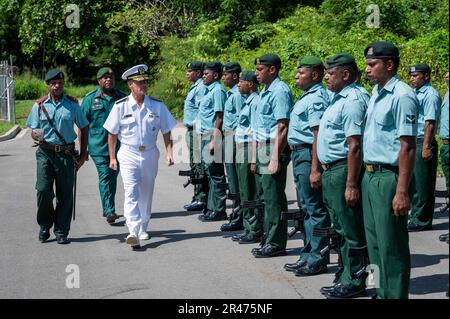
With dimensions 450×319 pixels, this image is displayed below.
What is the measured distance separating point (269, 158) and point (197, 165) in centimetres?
352

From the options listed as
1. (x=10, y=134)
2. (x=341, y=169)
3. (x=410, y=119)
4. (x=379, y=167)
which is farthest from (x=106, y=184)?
(x=10, y=134)

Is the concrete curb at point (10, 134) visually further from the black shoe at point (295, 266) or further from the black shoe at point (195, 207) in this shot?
the black shoe at point (295, 266)

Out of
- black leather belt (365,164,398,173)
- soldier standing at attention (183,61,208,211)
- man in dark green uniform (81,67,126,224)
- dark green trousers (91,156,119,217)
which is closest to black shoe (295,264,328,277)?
black leather belt (365,164,398,173)

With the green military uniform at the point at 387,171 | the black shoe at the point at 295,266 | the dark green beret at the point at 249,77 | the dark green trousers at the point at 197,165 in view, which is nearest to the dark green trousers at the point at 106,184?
the dark green trousers at the point at 197,165

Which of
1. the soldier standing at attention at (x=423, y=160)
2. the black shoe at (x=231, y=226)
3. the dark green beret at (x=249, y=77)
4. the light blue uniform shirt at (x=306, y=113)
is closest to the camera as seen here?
the light blue uniform shirt at (x=306, y=113)

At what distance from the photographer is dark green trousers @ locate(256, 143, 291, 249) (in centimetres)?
868

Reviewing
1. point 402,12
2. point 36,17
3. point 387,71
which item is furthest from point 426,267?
point 36,17

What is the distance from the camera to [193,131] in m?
12.1

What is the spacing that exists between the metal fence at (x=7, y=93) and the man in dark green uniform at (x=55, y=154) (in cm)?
1735

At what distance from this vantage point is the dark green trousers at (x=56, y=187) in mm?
9719

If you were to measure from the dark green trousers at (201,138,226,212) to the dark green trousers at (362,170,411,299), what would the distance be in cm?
483

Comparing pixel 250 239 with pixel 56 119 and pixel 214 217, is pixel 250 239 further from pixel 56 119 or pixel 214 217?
pixel 56 119

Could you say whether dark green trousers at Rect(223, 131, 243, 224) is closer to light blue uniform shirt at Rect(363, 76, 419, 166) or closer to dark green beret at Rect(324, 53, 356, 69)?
dark green beret at Rect(324, 53, 356, 69)

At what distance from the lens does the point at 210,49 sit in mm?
26781
